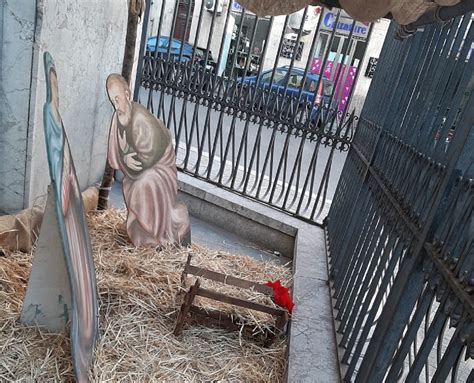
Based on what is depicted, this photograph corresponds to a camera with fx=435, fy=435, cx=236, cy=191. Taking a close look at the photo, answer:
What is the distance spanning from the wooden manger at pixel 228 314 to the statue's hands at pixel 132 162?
40.5 inches

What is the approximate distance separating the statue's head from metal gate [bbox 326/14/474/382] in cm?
184

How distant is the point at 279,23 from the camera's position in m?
17.7

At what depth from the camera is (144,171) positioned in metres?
3.51

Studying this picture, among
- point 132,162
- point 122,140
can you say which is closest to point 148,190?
point 132,162

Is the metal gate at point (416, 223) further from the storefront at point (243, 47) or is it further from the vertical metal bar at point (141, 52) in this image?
the vertical metal bar at point (141, 52)

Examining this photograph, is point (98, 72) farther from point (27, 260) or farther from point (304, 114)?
point (304, 114)

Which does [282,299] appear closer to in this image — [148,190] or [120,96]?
[148,190]

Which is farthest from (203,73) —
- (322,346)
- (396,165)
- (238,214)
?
(322,346)

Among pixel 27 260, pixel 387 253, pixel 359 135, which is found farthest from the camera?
pixel 359 135

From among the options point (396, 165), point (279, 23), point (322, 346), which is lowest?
point (322, 346)

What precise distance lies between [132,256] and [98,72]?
1.60 metres

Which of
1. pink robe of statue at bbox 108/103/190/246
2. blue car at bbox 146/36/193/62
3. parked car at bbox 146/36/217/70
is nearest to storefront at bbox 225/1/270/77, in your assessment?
parked car at bbox 146/36/217/70

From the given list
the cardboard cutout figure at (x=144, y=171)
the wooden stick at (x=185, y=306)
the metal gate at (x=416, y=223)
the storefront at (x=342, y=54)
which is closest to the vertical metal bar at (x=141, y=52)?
the cardboard cutout figure at (x=144, y=171)

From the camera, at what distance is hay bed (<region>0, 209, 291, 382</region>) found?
2.21 m
